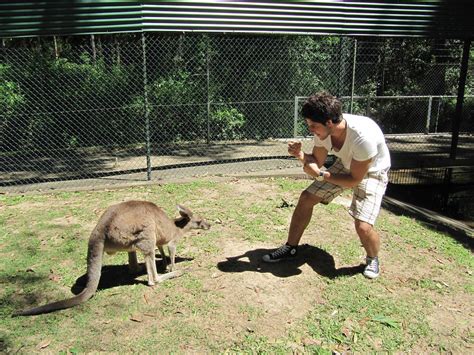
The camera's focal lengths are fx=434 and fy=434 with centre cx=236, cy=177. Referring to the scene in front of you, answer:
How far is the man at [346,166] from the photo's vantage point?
12.0 feet

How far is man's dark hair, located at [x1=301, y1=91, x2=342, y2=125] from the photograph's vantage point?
3.57 metres

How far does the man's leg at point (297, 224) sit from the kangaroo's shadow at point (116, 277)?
0.94 meters

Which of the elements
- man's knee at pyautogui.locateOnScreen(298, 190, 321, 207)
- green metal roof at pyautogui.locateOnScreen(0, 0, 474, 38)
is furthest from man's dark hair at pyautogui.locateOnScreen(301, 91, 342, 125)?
green metal roof at pyautogui.locateOnScreen(0, 0, 474, 38)

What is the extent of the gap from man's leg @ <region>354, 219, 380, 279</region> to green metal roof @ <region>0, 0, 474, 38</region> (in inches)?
197

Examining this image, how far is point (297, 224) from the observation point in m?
4.35

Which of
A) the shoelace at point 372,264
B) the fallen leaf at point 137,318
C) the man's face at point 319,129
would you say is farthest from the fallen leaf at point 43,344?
the shoelace at point 372,264

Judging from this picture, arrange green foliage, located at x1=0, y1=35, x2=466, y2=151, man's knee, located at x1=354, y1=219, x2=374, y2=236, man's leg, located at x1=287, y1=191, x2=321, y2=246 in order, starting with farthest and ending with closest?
green foliage, located at x1=0, y1=35, x2=466, y2=151
man's leg, located at x1=287, y1=191, x2=321, y2=246
man's knee, located at x1=354, y1=219, x2=374, y2=236

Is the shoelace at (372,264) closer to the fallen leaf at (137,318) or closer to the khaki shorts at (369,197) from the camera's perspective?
the khaki shorts at (369,197)

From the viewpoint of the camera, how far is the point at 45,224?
18.5ft

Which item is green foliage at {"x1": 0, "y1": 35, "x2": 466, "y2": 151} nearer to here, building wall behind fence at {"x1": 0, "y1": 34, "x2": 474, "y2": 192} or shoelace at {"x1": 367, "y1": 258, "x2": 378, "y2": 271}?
building wall behind fence at {"x1": 0, "y1": 34, "x2": 474, "y2": 192}

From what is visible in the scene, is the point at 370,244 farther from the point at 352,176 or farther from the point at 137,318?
the point at 137,318

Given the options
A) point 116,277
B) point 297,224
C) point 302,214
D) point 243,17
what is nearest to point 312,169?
point 302,214

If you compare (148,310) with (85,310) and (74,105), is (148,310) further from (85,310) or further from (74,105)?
(74,105)

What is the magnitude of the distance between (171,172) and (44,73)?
501 centimetres
